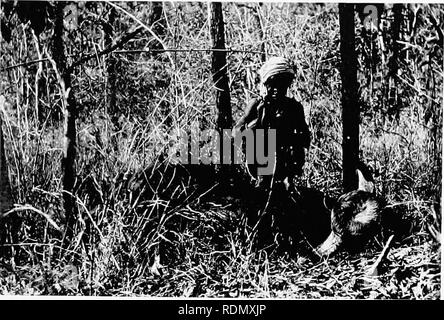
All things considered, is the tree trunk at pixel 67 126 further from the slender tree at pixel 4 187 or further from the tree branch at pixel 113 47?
the slender tree at pixel 4 187

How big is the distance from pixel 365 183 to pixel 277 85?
0.76 metres

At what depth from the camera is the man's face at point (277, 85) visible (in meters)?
3.93

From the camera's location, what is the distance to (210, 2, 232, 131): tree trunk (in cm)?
390

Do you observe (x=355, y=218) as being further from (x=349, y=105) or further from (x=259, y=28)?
(x=259, y=28)

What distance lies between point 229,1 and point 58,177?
4.62 ft

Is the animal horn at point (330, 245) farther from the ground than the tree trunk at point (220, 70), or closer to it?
closer to it

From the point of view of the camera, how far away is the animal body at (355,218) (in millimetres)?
3951

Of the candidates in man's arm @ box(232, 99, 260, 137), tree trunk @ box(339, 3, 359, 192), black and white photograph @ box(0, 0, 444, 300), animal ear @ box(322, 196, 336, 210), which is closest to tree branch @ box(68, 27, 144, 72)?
black and white photograph @ box(0, 0, 444, 300)

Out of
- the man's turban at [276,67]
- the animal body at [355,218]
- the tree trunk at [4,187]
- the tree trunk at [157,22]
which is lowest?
the animal body at [355,218]

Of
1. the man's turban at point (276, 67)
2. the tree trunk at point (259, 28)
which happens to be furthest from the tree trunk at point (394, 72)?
the tree trunk at point (259, 28)

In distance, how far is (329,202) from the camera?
156 inches

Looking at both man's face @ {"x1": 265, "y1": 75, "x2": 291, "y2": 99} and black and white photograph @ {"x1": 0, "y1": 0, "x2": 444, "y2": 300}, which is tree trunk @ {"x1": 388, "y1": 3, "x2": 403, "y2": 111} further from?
man's face @ {"x1": 265, "y1": 75, "x2": 291, "y2": 99}

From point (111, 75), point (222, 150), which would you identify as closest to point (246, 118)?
point (222, 150)

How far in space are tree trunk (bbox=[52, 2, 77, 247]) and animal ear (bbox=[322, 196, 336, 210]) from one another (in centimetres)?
144
